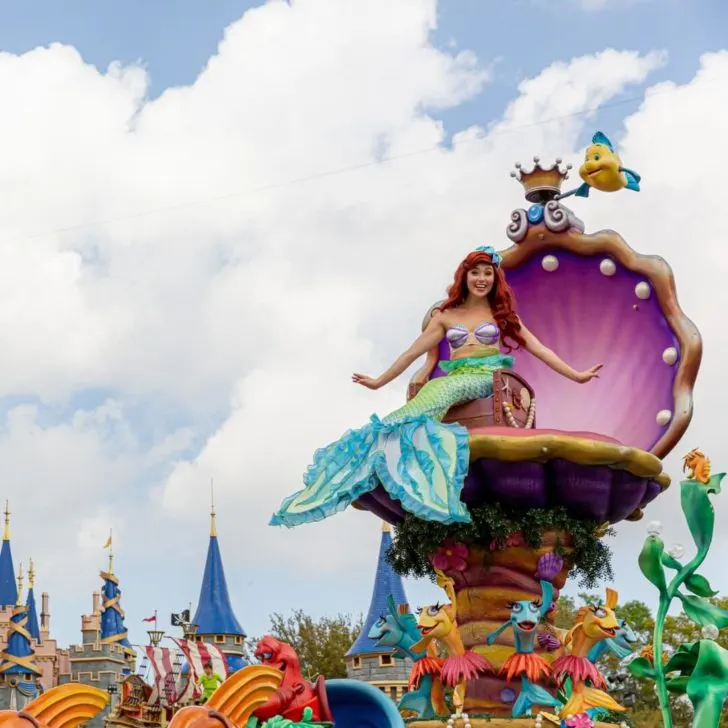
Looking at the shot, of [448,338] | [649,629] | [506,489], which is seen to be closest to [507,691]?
[506,489]

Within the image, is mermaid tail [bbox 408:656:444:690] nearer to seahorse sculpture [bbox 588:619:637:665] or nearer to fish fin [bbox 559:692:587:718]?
fish fin [bbox 559:692:587:718]

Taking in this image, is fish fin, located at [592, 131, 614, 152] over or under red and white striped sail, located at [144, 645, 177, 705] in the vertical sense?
over

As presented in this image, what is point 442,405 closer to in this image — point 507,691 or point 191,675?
point 507,691

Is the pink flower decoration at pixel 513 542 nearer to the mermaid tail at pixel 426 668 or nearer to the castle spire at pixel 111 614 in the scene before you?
the mermaid tail at pixel 426 668

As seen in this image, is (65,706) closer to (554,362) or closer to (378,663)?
(554,362)

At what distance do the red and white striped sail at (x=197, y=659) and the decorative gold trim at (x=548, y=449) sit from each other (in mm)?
12646

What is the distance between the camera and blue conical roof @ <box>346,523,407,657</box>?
68.2 ft

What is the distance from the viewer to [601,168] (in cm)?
1116

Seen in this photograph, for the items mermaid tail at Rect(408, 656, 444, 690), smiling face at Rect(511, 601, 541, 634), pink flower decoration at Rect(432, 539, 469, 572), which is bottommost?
mermaid tail at Rect(408, 656, 444, 690)

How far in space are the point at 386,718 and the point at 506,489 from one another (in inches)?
64.5

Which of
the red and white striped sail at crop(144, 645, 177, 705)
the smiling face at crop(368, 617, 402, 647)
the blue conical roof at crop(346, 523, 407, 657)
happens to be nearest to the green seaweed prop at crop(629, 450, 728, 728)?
the smiling face at crop(368, 617, 402, 647)

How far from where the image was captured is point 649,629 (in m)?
27.7

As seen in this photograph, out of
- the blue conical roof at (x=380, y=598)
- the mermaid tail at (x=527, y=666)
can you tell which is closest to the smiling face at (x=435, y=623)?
the mermaid tail at (x=527, y=666)

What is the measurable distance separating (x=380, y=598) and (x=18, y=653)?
6.63 meters
